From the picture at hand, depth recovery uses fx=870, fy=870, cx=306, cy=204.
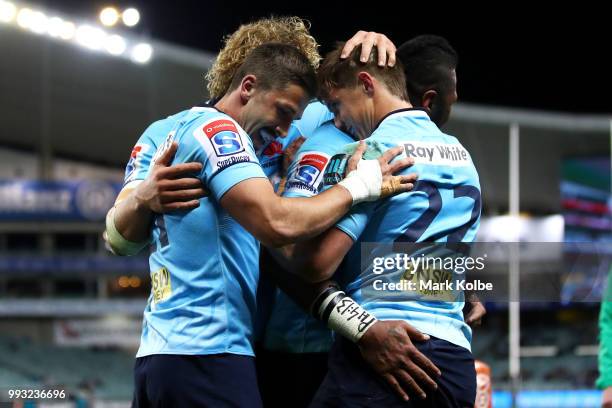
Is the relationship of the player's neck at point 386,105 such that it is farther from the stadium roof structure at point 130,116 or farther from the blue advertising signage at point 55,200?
the blue advertising signage at point 55,200

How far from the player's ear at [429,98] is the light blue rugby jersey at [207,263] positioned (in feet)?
2.42

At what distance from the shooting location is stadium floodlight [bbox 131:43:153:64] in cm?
1794

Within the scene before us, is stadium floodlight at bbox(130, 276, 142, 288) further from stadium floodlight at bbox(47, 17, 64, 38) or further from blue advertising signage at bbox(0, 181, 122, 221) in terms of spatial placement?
stadium floodlight at bbox(47, 17, 64, 38)

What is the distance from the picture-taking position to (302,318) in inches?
109

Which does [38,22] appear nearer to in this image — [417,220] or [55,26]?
[55,26]

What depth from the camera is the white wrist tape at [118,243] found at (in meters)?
2.74

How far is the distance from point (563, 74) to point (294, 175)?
1943 cm

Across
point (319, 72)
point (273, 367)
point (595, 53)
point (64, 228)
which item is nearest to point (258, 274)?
point (273, 367)

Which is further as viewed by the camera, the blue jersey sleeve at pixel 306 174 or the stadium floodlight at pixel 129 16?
the stadium floodlight at pixel 129 16

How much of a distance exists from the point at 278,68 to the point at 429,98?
0.60 metres

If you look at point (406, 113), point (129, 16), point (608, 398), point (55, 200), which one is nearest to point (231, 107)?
point (406, 113)

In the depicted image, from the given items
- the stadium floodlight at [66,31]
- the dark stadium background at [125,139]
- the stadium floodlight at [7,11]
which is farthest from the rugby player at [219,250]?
the stadium floodlight at [66,31]

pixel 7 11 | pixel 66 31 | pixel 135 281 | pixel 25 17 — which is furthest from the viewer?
pixel 135 281

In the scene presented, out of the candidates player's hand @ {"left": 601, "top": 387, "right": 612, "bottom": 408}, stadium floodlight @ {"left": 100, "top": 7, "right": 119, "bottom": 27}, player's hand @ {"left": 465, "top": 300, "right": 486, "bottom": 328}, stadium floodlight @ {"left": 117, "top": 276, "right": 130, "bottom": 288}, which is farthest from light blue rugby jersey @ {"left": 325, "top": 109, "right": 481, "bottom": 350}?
stadium floodlight @ {"left": 117, "top": 276, "right": 130, "bottom": 288}
